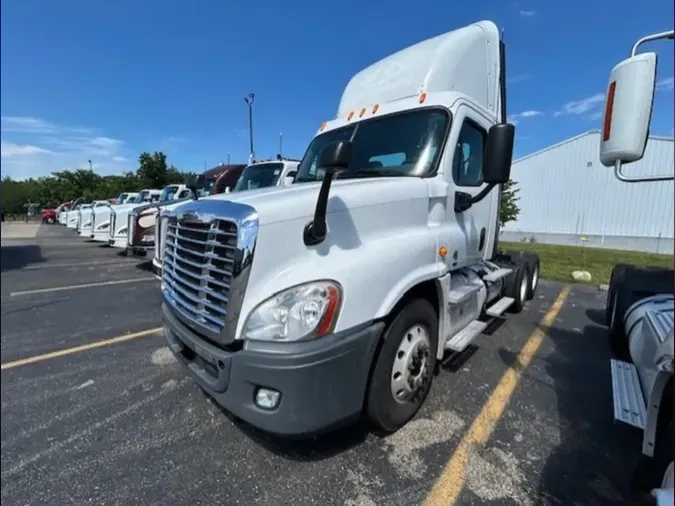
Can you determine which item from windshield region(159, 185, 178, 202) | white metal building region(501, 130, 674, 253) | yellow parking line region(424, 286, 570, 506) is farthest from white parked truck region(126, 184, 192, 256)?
white metal building region(501, 130, 674, 253)

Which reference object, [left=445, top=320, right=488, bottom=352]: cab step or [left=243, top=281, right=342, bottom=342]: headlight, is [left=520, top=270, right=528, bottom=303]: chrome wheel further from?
[left=243, top=281, right=342, bottom=342]: headlight

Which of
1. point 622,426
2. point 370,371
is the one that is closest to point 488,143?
point 370,371

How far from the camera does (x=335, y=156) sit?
6.35 ft

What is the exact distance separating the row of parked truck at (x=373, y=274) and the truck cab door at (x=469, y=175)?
0.03 m

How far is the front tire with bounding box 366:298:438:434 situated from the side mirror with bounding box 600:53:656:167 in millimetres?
1531

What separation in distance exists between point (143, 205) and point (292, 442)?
958cm

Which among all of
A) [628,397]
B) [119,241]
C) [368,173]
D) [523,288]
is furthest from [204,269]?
[119,241]

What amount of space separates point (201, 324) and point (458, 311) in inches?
92.5

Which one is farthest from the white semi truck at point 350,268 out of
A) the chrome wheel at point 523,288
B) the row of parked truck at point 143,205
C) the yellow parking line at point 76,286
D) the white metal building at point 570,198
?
the white metal building at point 570,198

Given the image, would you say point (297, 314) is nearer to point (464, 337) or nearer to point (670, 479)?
point (670, 479)

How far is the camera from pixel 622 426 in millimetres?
2914

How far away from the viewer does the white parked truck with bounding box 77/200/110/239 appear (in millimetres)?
12633

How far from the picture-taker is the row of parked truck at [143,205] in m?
9.47

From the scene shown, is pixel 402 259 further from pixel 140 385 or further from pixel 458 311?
pixel 140 385
